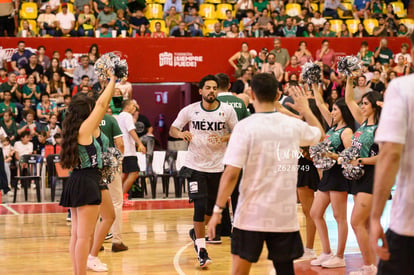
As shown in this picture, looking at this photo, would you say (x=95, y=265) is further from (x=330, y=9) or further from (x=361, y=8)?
(x=361, y=8)

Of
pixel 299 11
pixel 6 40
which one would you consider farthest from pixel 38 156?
pixel 299 11

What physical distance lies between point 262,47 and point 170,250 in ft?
33.6

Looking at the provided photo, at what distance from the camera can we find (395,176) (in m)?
3.35

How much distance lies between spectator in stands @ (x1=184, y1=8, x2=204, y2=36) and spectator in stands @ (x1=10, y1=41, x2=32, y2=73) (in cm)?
447

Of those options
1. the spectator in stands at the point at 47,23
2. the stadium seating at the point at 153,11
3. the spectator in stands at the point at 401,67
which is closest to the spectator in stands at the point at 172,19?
the stadium seating at the point at 153,11

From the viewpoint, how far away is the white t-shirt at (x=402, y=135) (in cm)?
331

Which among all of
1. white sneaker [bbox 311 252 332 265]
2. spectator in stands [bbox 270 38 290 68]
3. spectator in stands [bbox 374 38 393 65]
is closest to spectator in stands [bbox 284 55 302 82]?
spectator in stands [bbox 270 38 290 68]

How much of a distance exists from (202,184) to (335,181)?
5.03 feet

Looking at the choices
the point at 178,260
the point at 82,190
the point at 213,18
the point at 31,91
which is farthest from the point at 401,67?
the point at 82,190

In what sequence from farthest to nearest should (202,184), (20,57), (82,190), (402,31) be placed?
(402,31) → (20,57) → (202,184) → (82,190)

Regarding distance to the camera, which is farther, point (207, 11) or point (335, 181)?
point (207, 11)

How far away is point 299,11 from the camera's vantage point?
65.9 ft

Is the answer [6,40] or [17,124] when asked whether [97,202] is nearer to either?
[17,124]

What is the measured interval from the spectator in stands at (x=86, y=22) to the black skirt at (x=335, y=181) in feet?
38.9
